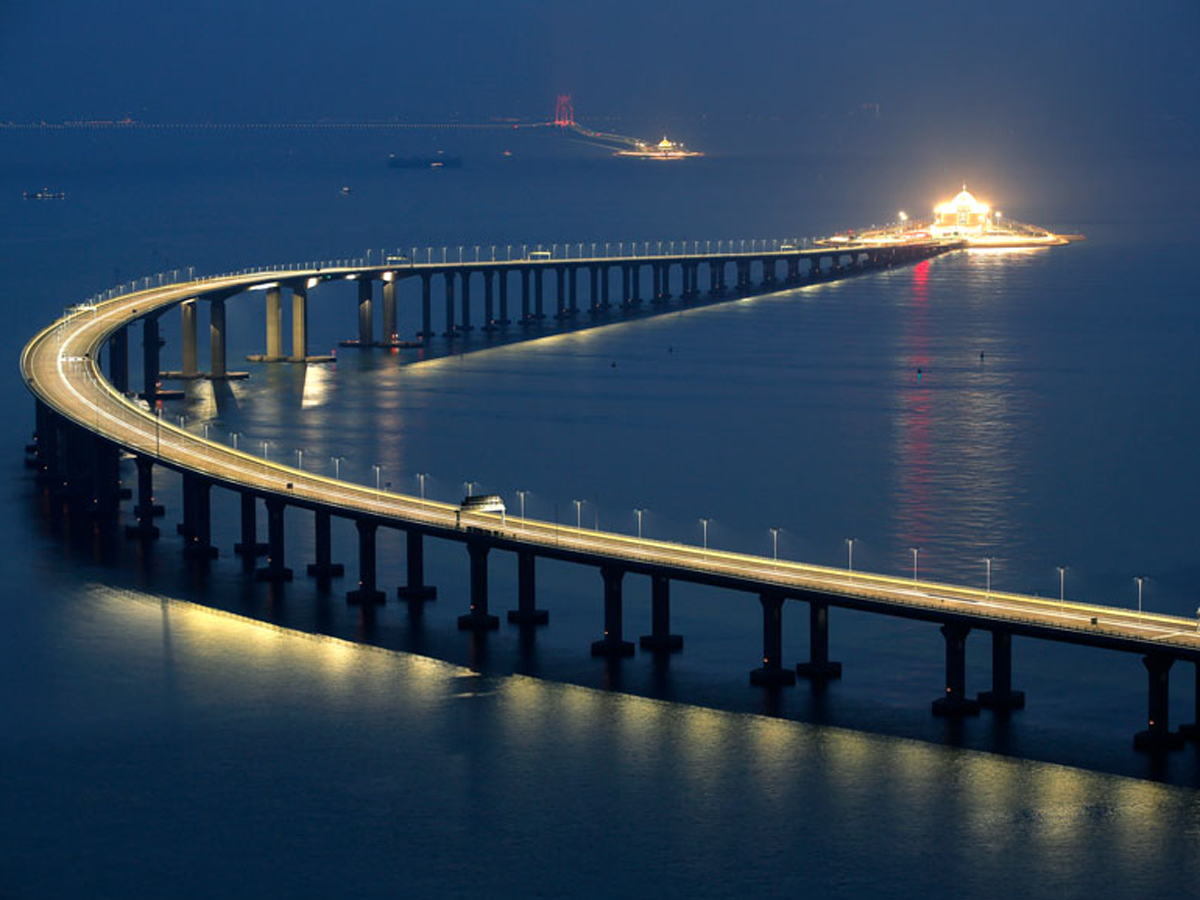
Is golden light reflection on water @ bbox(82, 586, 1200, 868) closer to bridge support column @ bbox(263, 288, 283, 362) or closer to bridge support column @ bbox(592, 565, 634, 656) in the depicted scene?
bridge support column @ bbox(592, 565, 634, 656)

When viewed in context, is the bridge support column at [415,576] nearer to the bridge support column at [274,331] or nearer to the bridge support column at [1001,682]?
the bridge support column at [1001,682]

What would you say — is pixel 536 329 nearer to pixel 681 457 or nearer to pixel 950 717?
pixel 681 457

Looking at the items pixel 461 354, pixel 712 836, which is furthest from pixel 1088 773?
pixel 461 354

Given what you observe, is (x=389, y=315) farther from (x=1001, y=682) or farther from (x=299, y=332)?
(x=1001, y=682)

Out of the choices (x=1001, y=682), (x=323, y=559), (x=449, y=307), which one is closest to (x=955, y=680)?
(x=1001, y=682)

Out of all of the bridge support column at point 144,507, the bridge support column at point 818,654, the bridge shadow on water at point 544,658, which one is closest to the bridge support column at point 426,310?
the bridge support column at point 144,507

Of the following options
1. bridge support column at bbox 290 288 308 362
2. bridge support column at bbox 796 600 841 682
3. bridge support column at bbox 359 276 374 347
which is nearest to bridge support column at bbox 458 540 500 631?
bridge support column at bbox 796 600 841 682
